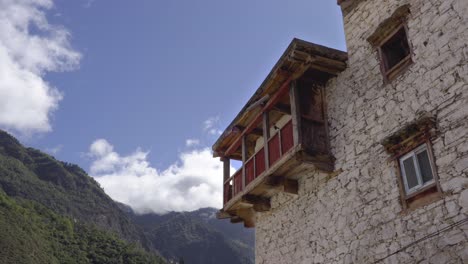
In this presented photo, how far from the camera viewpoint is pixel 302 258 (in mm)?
9398

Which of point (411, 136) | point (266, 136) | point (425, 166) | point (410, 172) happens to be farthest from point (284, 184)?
point (425, 166)

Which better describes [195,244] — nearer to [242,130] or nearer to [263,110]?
[242,130]

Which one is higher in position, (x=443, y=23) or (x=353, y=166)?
(x=443, y=23)

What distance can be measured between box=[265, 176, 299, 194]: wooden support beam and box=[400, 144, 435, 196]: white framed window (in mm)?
3052

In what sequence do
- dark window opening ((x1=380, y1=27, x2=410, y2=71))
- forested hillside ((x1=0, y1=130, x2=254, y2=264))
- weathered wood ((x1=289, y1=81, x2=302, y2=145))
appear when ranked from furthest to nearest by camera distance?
forested hillside ((x1=0, y1=130, x2=254, y2=264)), weathered wood ((x1=289, y1=81, x2=302, y2=145)), dark window opening ((x1=380, y1=27, x2=410, y2=71))

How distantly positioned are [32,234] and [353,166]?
44594 millimetres

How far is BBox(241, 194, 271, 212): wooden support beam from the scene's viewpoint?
10883 mm

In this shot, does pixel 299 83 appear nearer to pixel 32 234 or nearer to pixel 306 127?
pixel 306 127

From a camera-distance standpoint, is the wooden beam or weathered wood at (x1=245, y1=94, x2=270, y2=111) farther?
weathered wood at (x1=245, y1=94, x2=270, y2=111)

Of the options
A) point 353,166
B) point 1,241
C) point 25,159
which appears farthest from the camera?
point 25,159

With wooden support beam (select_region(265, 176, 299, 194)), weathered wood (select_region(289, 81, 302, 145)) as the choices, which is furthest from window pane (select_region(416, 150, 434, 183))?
wooden support beam (select_region(265, 176, 299, 194))

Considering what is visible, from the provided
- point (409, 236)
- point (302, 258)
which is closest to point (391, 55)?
point (409, 236)

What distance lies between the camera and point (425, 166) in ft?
23.1

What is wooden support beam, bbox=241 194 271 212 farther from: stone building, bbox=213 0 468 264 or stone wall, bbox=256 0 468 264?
stone wall, bbox=256 0 468 264
